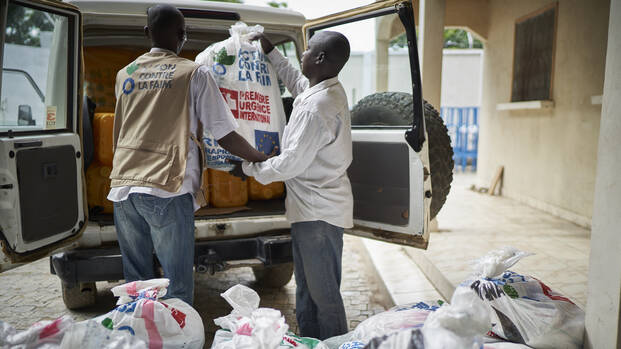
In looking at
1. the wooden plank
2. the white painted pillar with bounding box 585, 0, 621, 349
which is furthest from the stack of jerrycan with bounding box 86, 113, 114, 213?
the wooden plank

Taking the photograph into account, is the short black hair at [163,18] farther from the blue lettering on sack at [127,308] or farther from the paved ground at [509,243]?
the paved ground at [509,243]

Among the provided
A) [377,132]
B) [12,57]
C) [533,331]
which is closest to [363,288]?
[377,132]

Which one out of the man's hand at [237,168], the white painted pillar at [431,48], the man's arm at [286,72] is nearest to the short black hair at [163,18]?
the man's arm at [286,72]

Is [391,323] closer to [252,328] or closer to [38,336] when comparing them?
[252,328]

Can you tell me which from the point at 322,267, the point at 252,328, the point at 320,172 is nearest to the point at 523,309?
the point at 322,267

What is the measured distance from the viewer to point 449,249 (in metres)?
4.48

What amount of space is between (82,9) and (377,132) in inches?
80.1

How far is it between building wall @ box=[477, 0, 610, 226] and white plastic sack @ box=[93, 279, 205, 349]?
5.07 metres

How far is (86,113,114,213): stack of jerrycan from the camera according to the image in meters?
3.11

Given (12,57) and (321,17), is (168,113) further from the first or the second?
(12,57)

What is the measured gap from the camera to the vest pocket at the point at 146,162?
2166 mm

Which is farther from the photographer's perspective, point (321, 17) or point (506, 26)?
point (506, 26)

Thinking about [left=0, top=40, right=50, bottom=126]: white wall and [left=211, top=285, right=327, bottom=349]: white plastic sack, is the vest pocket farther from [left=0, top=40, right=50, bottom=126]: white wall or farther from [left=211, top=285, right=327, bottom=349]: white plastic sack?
[left=0, top=40, right=50, bottom=126]: white wall

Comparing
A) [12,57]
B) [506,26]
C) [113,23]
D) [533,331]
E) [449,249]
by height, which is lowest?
[449,249]
